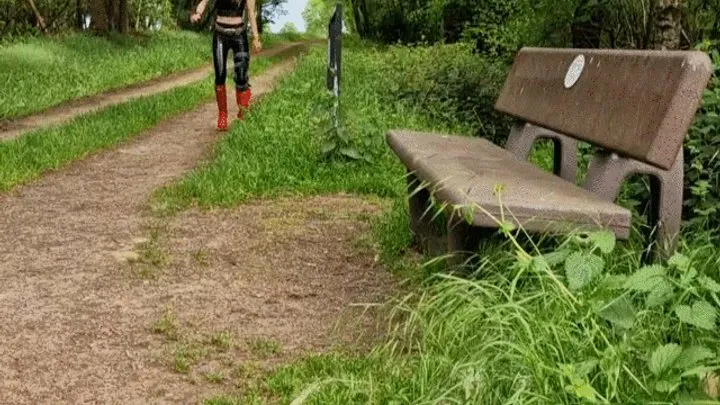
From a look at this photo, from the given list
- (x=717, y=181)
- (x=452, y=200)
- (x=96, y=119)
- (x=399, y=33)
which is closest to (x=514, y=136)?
Answer: (x=717, y=181)

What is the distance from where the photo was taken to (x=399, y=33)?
3934 cm

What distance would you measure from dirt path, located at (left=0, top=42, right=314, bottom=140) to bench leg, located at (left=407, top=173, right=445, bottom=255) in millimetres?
6179

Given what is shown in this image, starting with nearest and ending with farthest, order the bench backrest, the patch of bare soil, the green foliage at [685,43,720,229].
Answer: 1. the bench backrest
2. the patch of bare soil
3. the green foliage at [685,43,720,229]

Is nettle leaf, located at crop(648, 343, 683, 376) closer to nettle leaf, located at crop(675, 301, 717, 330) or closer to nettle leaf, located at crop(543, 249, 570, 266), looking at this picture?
nettle leaf, located at crop(675, 301, 717, 330)

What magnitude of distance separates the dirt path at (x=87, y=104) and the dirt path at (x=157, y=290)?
421 centimetres

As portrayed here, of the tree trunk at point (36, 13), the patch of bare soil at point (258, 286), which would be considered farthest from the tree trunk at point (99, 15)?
the patch of bare soil at point (258, 286)

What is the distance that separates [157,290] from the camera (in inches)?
195

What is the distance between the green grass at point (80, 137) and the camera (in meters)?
8.34

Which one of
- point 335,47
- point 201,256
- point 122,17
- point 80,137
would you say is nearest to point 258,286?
point 201,256

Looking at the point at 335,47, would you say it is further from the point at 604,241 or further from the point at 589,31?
the point at 604,241

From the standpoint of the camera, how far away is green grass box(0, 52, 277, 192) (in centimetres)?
834

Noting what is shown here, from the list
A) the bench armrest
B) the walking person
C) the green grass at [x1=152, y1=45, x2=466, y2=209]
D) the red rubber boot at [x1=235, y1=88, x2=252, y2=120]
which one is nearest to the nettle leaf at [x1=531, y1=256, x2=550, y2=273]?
the bench armrest

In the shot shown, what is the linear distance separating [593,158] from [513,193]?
903 mm

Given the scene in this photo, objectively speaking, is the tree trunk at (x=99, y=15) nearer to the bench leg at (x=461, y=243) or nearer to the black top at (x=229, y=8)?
the black top at (x=229, y=8)
